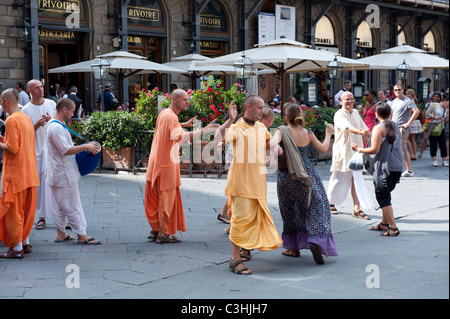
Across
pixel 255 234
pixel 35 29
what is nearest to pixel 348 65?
pixel 35 29

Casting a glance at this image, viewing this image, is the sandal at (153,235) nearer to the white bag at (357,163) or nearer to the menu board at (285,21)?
the white bag at (357,163)

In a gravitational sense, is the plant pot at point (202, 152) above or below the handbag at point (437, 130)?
below

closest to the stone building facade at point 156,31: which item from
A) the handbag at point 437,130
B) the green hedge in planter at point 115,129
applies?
the handbag at point 437,130

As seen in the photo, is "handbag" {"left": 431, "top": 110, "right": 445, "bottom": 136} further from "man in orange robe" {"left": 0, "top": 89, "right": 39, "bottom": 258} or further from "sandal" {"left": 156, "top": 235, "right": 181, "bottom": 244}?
"man in orange robe" {"left": 0, "top": 89, "right": 39, "bottom": 258}

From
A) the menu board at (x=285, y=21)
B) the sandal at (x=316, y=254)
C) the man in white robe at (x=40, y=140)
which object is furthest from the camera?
the menu board at (x=285, y=21)

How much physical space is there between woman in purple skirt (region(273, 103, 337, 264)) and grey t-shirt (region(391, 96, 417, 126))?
21.6ft

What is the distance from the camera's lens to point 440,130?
14195 millimetres

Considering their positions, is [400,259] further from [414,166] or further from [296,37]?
[296,37]

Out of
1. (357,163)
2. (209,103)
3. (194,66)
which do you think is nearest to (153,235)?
(357,163)

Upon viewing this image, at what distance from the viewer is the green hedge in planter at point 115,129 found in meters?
12.3

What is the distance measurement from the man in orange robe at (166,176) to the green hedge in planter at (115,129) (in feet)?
18.0

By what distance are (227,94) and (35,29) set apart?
25.7ft

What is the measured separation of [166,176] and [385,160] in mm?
2531

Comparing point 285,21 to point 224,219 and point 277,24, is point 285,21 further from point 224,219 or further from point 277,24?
point 224,219
